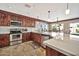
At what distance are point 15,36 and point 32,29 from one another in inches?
11.9

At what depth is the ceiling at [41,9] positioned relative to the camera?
146 cm

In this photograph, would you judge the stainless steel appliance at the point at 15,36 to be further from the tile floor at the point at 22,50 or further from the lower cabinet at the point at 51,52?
the lower cabinet at the point at 51,52

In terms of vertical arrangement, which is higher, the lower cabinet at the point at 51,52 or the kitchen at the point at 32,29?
the kitchen at the point at 32,29

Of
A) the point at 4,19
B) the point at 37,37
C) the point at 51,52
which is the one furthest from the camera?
the point at 37,37

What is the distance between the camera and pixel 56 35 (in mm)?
1518

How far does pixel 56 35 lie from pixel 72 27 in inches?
10.3

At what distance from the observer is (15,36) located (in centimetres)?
162

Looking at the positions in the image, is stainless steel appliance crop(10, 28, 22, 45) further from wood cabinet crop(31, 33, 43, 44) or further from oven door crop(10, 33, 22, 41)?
wood cabinet crop(31, 33, 43, 44)

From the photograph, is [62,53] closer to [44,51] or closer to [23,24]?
[44,51]

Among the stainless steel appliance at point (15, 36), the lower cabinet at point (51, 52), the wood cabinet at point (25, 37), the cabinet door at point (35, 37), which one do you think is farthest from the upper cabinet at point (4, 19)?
the lower cabinet at point (51, 52)

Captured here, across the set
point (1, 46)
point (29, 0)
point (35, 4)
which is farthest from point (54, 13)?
point (1, 46)

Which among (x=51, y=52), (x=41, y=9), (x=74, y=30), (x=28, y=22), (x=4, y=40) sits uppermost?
(x=41, y=9)

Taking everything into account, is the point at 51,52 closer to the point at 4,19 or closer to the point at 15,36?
the point at 15,36

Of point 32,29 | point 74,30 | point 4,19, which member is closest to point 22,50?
point 32,29
